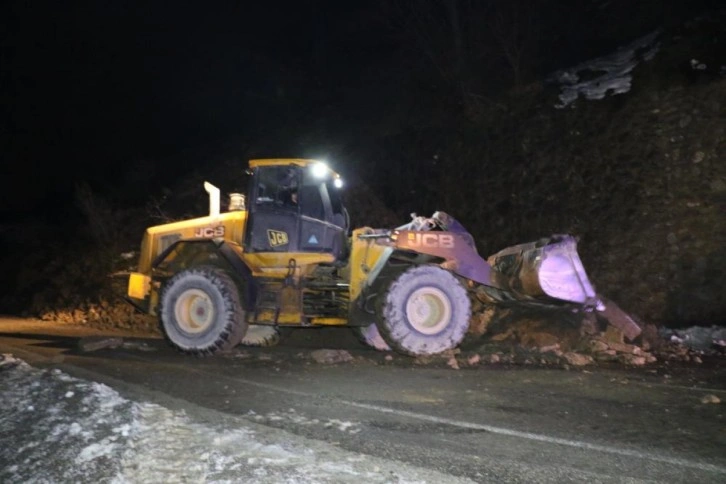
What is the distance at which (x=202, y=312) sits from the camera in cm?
874

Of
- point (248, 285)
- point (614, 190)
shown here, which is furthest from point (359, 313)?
point (614, 190)

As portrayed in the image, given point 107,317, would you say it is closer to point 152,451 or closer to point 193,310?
point 193,310

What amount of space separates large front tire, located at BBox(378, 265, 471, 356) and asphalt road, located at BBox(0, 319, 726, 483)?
419 millimetres

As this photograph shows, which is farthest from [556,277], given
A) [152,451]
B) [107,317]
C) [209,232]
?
[107,317]

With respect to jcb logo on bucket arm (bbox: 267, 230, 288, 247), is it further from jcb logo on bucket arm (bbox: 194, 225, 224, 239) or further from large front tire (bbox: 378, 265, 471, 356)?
large front tire (bbox: 378, 265, 471, 356)

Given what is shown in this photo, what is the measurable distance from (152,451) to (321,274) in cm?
501

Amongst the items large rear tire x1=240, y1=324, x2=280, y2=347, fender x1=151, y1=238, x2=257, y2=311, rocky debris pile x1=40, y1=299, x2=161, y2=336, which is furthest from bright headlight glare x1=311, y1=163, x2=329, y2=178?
rocky debris pile x1=40, y1=299, x2=161, y2=336

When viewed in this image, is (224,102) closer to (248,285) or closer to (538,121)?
(538,121)

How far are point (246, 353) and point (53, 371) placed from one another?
2664mm

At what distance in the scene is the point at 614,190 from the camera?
1234 cm

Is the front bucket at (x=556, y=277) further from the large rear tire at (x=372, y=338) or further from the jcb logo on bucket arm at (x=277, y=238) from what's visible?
the jcb logo on bucket arm at (x=277, y=238)

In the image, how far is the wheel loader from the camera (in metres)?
8.34

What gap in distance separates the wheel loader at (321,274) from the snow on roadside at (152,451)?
313 centimetres

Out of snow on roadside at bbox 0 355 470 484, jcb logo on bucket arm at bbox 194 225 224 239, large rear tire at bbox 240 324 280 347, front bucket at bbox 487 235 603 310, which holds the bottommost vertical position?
snow on roadside at bbox 0 355 470 484
